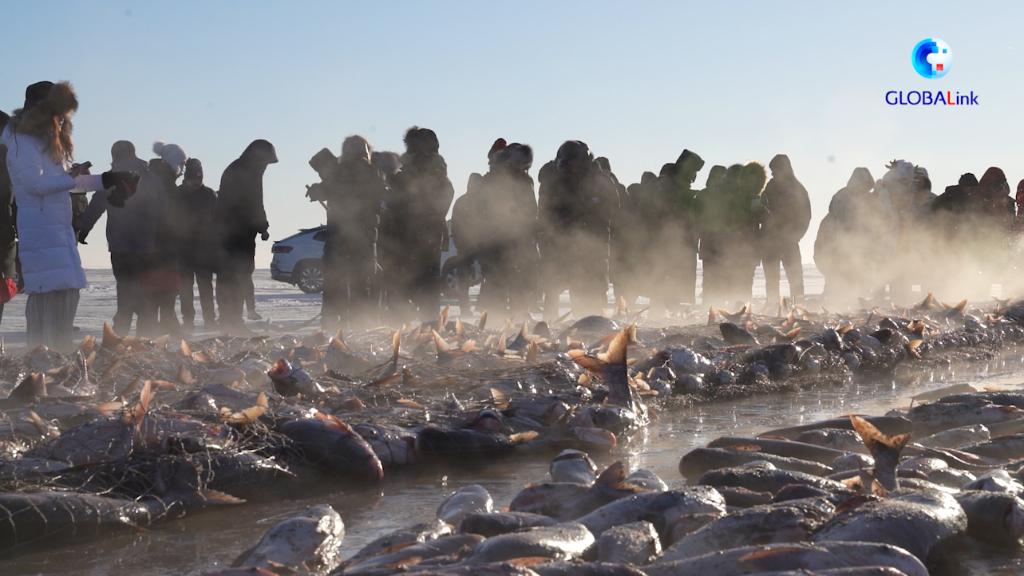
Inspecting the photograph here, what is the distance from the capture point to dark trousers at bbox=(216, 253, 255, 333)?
14.5 meters

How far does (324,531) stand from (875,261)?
714 inches

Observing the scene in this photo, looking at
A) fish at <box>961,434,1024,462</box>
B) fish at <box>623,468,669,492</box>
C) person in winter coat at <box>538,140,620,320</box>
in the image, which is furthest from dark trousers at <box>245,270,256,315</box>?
fish at <box>623,468,669,492</box>

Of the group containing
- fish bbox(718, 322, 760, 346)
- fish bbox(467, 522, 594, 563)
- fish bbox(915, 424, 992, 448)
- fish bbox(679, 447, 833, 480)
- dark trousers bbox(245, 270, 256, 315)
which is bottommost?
fish bbox(915, 424, 992, 448)

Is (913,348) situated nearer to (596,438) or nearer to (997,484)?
(596,438)

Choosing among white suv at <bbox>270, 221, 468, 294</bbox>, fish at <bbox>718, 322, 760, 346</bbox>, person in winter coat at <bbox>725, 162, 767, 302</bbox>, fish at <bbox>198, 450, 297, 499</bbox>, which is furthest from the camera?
white suv at <bbox>270, 221, 468, 294</bbox>

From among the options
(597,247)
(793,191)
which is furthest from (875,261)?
(597,247)

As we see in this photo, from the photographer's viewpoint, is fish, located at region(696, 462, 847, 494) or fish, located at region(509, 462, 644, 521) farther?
fish, located at region(696, 462, 847, 494)

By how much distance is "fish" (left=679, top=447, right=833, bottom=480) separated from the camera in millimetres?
5523

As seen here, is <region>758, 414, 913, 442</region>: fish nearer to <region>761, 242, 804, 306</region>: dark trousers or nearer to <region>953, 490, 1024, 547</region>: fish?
<region>953, 490, 1024, 547</region>: fish

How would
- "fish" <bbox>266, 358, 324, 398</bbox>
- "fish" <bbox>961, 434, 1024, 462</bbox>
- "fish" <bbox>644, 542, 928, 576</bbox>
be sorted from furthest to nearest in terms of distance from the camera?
"fish" <bbox>266, 358, 324, 398</bbox>
"fish" <bbox>961, 434, 1024, 462</bbox>
"fish" <bbox>644, 542, 928, 576</bbox>

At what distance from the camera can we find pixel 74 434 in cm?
559

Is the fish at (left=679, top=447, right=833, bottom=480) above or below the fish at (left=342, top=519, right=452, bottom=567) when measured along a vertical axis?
below

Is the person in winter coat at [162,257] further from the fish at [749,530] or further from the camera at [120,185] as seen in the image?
the fish at [749,530]

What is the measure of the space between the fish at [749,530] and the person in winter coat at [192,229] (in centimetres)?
1093
